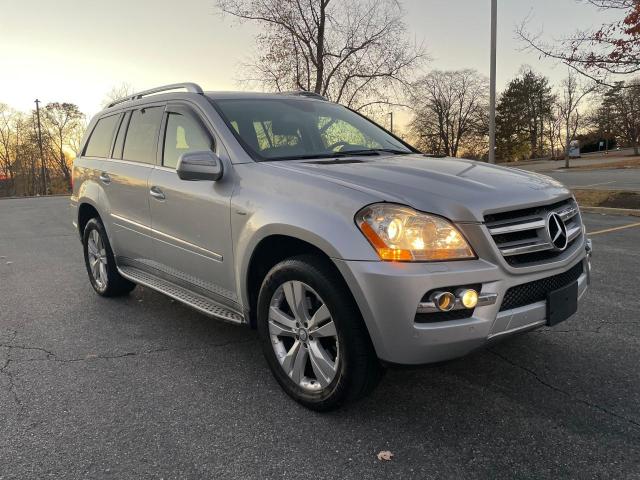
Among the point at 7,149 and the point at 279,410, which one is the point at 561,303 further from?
the point at 7,149

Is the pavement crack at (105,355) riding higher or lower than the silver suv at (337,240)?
lower

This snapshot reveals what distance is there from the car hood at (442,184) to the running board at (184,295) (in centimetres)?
100

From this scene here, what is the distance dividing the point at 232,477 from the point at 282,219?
1249 mm

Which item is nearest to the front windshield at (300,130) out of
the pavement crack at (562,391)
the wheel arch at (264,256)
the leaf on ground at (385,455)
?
the wheel arch at (264,256)

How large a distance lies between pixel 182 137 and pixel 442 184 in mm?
2025

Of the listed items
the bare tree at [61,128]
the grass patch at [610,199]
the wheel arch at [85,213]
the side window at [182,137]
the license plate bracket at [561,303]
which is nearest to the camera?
the license plate bracket at [561,303]

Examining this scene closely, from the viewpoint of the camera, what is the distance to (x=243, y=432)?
2.61 metres

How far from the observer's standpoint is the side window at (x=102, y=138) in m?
4.96

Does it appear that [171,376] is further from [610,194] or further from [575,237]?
[610,194]

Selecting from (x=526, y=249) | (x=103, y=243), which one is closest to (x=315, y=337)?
(x=526, y=249)

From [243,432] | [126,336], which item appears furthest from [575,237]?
[126,336]

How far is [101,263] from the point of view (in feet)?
16.6

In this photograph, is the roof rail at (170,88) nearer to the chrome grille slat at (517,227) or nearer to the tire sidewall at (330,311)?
the tire sidewall at (330,311)

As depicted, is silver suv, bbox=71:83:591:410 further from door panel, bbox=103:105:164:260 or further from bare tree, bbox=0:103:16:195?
bare tree, bbox=0:103:16:195
